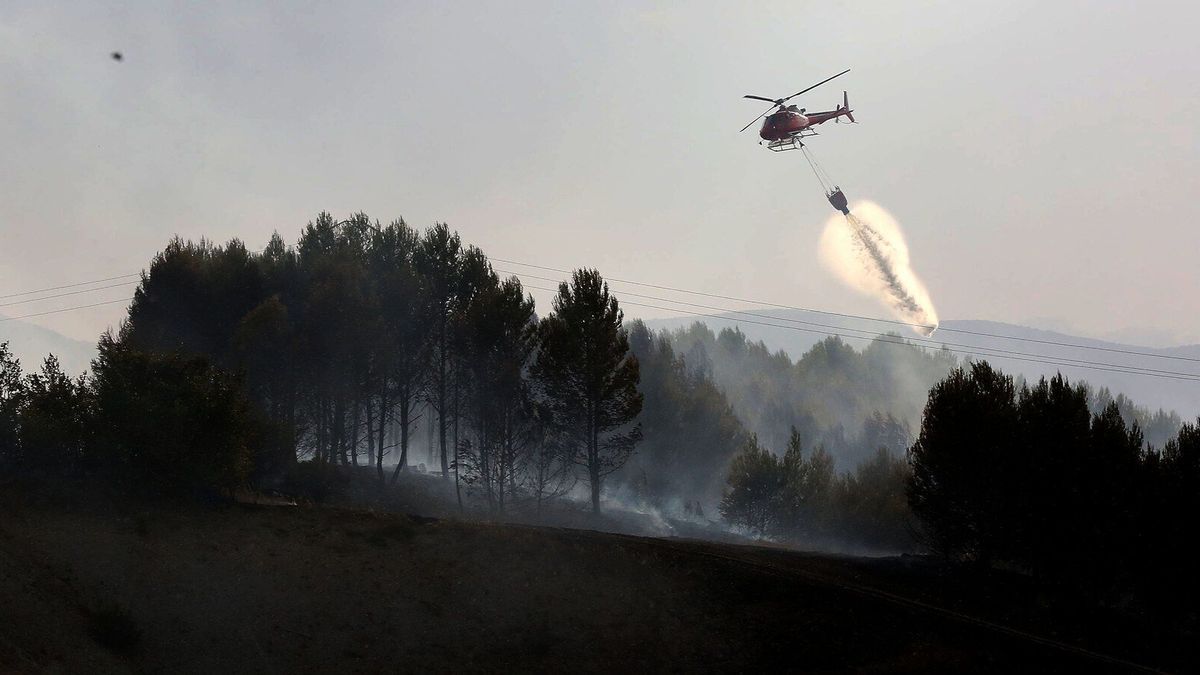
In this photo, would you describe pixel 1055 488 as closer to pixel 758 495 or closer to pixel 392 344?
pixel 758 495

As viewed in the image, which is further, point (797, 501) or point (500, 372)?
point (797, 501)

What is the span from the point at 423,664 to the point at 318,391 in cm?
3936

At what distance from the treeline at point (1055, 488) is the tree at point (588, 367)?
23419 mm

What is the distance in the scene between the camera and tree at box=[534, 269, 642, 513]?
65.4 metres

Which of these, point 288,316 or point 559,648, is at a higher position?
point 288,316

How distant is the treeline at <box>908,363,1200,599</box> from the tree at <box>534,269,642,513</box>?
2342 centimetres

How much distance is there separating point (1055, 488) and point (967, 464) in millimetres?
4333

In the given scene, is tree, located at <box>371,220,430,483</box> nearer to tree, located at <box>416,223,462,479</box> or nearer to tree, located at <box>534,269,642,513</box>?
tree, located at <box>416,223,462,479</box>

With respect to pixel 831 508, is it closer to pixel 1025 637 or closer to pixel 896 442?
pixel 1025 637

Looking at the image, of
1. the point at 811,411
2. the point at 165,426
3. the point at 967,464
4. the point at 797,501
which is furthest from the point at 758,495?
the point at 811,411

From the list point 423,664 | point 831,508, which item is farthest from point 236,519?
point 831,508

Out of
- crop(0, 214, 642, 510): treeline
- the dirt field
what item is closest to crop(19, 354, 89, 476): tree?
the dirt field

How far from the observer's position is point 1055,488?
4194cm

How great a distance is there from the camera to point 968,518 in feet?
149
